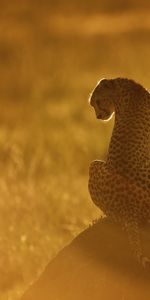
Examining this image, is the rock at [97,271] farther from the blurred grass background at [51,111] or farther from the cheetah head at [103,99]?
the blurred grass background at [51,111]

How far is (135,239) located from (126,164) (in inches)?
15.3

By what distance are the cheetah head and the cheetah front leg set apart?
2.11 feet

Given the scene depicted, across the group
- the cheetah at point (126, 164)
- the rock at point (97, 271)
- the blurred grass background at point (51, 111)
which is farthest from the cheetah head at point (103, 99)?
the blurred grass background at point (51, 111)

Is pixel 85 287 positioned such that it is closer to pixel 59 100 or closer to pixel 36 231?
pixel 36 231

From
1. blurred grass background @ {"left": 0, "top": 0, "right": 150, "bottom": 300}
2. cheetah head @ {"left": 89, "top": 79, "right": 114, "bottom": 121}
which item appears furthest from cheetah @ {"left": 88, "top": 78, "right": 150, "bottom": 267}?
blurred grass background @ {"left": 0, "top": 0, "right": 150, "bottom": 300}

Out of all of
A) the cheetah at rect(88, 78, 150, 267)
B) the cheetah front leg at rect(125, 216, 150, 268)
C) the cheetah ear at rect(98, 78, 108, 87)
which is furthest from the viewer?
the cheetah ear at rect(98, 78, 108, 87)

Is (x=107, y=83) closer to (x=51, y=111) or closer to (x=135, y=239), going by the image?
(x=135, y=239)

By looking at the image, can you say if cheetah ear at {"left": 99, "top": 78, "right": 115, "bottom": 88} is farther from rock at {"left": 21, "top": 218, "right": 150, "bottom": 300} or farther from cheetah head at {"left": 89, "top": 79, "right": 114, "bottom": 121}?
rock at {"left": 21, "top": 218, "right": 150, "bottom": 300}

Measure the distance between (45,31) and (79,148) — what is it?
14.2ft

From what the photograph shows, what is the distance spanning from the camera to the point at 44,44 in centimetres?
1334

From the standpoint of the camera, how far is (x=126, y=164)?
396 centimetres

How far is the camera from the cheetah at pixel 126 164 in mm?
3850

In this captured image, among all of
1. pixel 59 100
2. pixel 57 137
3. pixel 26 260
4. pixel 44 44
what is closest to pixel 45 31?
pixel 44 44

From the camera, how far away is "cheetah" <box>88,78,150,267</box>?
3.85 metres
